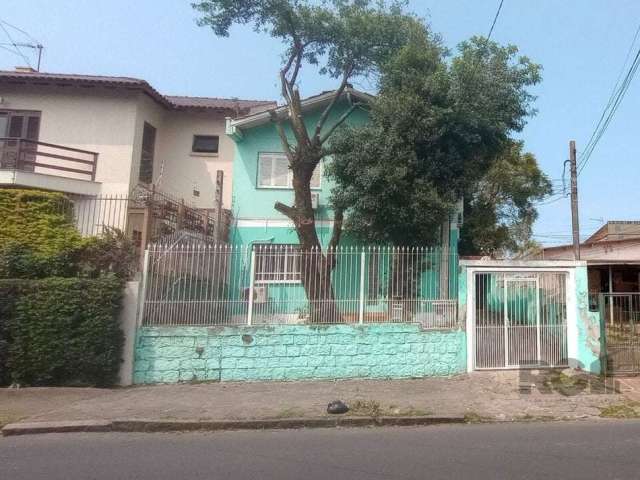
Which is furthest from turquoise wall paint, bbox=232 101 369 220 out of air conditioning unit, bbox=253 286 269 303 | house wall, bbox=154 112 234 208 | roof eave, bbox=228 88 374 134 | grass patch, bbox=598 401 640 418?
grass patch, bbox=598 401 640 418

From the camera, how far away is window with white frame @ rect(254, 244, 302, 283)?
9.95 m

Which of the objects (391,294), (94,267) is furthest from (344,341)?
(94,267)

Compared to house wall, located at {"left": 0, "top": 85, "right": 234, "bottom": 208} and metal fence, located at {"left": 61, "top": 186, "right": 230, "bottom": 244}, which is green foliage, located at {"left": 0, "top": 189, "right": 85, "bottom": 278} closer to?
metal fence, located at {"left": 61, "top": 186, "right": 230, "bottom": 244}

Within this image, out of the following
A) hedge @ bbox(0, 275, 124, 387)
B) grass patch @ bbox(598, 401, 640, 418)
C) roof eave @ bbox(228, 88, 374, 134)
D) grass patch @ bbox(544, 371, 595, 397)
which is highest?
roof eave @ bbox(228, 88, 374, 134)

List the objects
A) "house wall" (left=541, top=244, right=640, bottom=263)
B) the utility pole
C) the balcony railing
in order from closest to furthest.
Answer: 1. the balcony railing
2. the utility pole
3. "house wall" (left=541, top=244, right=640, bottom=263)

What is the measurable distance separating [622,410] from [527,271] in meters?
3.17

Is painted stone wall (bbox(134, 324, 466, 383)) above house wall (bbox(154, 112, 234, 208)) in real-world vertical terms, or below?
below

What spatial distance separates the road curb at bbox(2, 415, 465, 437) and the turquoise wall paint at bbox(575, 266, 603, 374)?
460 centimetres

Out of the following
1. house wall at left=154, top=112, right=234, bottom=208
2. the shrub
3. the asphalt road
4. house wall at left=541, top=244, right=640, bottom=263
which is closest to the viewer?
the asphalt road

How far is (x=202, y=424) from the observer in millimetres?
6918

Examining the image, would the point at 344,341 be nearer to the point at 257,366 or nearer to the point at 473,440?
the point at 257,366

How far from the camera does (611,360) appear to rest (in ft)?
33.9

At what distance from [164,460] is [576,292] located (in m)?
8.45

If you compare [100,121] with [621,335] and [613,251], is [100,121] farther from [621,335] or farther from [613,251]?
[613,251]
